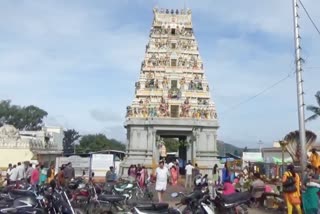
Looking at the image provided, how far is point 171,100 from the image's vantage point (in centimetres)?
4000

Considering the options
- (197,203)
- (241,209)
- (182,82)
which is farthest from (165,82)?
(197,203)

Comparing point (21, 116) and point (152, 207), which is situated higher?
point (21, 116)

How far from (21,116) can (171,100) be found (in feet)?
154

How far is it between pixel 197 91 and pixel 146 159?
857cm

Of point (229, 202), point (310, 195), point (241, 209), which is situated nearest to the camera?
point (229, 202)

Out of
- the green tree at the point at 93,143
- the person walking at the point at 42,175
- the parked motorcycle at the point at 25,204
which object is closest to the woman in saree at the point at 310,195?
the parked motorcycle at the point at 25,204

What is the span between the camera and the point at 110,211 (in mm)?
9781

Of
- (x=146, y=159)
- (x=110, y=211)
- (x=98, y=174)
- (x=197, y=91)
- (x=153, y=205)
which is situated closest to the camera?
(x=153, y=205)

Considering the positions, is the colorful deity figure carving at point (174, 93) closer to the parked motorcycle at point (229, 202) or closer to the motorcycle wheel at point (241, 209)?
the motorcycle wheel at point (241, 209)

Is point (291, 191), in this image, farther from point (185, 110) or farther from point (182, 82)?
point (182, 82)

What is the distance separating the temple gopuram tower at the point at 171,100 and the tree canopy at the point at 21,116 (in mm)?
43248

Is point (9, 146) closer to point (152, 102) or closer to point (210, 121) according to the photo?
point (152, 102)

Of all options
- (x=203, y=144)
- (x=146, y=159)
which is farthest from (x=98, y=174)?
(x=203, y=144)

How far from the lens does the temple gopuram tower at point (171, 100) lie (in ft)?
124
